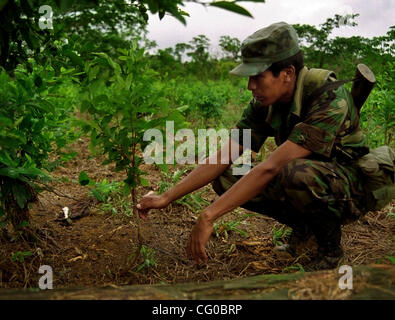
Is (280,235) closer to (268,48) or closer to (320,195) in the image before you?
(320,195)

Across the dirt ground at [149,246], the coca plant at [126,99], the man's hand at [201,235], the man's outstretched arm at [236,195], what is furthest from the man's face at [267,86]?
the dirt ground at [149,246]

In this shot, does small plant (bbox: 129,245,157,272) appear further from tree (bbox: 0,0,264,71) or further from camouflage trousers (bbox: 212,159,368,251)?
tree (bbox: 0,0,264,71)

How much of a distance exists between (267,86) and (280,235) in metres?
1.08

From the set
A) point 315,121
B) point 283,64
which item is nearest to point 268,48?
point 283,64

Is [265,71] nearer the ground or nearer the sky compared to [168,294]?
nearer the sky

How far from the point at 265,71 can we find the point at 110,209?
1483 mm

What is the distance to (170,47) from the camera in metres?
15.5

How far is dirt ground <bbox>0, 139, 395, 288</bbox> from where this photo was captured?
2.13 m

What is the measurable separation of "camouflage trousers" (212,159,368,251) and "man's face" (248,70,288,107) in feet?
1.20

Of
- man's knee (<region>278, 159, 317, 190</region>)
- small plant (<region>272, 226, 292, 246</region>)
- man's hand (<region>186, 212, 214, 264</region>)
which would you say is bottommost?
small plant (<region>272, 226, 292, 246</region>)

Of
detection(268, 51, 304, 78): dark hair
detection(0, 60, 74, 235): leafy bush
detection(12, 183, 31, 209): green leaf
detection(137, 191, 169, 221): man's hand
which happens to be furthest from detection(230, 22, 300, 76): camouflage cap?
detection(12, 183, 31, 209): green leaf

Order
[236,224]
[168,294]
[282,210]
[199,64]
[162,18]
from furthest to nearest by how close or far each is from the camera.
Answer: [199,64] → [236,224] → [282,210] → [168,294] → [162,18]
